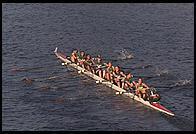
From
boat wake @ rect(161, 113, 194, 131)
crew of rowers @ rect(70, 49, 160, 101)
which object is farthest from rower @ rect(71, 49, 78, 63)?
boat wake @ rect(161, 113, 194, 131)

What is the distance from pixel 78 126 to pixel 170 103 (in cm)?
1225

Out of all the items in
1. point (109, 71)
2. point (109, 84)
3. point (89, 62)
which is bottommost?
point (109, 84)

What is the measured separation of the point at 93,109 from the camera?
6450 centimetres

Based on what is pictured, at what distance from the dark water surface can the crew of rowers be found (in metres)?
1.47

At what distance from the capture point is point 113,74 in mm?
71562

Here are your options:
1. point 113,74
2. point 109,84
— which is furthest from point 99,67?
point 109,84

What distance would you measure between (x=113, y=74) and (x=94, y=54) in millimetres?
12705

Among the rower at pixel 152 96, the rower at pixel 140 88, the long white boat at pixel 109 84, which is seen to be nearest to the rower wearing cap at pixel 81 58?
the long white boat at pixel 109 84

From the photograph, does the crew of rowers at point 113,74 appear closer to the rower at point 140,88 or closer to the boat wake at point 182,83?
the rower at point 140,88

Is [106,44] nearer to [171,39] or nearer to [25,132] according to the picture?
[171,39]

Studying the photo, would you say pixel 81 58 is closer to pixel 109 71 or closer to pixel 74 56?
pixel 74 56

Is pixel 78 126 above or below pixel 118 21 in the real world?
below

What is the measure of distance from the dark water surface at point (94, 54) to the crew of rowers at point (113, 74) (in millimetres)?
1475

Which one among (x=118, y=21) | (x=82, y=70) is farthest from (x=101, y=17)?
(x=82, y=70)
